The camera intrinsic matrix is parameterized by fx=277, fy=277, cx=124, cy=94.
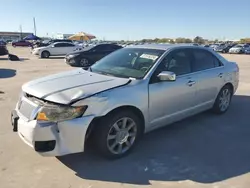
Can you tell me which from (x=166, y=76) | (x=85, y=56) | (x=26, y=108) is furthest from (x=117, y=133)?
(x=85, y=56)

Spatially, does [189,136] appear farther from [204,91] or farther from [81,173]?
[81,173]

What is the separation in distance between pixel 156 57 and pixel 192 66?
2.93 ft

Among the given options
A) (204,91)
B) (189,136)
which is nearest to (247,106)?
(204,91)

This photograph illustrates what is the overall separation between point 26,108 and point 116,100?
3.83 feet

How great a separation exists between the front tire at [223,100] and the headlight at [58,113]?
3.35m

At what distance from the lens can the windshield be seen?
14.0 ft

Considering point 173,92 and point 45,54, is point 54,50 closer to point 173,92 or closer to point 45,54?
point 45,54

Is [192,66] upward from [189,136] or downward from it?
upward

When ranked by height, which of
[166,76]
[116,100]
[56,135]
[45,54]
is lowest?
[56,135]

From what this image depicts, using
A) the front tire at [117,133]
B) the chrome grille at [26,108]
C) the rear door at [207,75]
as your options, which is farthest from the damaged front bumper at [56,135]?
the rear door at [207,75]

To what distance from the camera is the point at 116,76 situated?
4180 mm

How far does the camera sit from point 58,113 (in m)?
3.28

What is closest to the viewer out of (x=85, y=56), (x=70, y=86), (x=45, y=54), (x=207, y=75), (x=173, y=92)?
(x=70, y=86)

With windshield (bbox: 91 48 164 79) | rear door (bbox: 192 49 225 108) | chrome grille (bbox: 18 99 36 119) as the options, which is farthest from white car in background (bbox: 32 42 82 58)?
chrome grille (bbox: 18 99 36 119)
